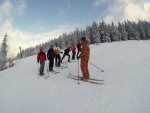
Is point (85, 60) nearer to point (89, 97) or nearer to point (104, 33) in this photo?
point (89, 97)

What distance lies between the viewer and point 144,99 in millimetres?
6801

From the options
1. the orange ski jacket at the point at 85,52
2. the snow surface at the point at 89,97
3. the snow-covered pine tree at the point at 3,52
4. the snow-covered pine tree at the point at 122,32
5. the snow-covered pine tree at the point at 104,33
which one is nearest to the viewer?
the snow surface at the point at 89,97

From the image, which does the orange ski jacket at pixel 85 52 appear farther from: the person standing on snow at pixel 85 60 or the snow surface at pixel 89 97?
the snow surface at pixel 89 97

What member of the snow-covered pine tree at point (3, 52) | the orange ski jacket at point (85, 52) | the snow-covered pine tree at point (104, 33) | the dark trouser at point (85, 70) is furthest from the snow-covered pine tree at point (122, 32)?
the dark trouser at point (85, 70)

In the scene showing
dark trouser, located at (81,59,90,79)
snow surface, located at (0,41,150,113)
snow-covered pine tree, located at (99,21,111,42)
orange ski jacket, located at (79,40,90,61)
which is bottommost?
snow surface, located at (0,41,150,113)

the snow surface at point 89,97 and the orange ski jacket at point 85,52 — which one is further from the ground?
the orange ski jacket at point 85,52

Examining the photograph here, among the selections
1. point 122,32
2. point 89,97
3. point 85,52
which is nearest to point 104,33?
point 122,32

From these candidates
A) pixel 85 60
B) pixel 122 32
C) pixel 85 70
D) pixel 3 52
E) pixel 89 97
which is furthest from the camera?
pixel 122 32

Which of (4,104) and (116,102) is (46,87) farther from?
(116,102)

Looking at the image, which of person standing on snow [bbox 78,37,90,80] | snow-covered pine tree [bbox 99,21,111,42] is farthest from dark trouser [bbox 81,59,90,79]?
snow-covered pine tree [bbox 99,21,111,42]

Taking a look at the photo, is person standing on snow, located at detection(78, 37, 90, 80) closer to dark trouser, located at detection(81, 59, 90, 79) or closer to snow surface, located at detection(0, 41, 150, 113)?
dark trouser, located at detection(81, 59, 90, 79)

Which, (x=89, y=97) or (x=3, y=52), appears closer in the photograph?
(x=89, y=97)

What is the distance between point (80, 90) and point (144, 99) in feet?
11.3

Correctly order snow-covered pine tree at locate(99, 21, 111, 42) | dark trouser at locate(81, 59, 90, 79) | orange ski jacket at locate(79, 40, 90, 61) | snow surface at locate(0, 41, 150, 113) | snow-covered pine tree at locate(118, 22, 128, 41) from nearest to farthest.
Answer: snow surface at locate(0, 41, 150, 113) → dark trouser at locate(81, 59, 90, 79) → orange ski jacket at locate(79, 40, 90, 61) → snow-covered pine tree at locate(99, 21, 111, 42) → snow-covered pine tree at locate(118, 22, 128, 41)
